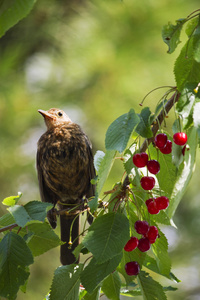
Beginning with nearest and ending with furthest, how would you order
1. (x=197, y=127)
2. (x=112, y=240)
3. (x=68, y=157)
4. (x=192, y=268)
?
(x=197, y=127) < (x=112, y=240) < (x=68, y=157) < (x=192, y=268)

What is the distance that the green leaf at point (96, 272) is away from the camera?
1.75m

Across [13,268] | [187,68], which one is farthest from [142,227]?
[187,68]

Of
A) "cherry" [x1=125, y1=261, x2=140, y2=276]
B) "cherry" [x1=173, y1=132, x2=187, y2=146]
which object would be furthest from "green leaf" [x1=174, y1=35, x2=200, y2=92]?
"cherry" [x1=125, y1=261, x2=140, y2=276]

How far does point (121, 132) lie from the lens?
64.2 inches

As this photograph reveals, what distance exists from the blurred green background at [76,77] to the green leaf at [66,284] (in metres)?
2.84

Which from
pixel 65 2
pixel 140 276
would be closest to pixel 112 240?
pixel 140 276

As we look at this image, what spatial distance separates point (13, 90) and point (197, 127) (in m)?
3.70

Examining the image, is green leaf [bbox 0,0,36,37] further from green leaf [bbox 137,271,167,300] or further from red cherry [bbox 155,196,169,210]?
green leaf [bbox 137,271,167,300]

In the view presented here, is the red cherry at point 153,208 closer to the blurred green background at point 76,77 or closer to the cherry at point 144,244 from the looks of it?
the cherry at point 144,244

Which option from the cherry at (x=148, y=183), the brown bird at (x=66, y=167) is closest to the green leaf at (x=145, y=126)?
the cherry at (x=148, y=183)

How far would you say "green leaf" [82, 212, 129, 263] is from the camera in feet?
5.56

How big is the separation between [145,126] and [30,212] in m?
0.53

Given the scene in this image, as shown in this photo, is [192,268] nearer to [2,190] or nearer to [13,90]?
[2,190]

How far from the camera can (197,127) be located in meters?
1.48
